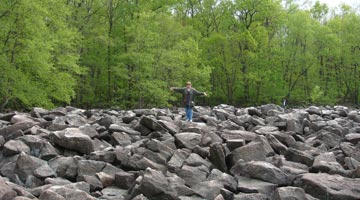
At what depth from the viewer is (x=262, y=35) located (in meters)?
54.2

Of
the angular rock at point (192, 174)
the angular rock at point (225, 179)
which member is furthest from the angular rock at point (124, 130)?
the angular rock at point (225, 179)

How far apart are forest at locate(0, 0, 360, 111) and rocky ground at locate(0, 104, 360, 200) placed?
17.9 meters

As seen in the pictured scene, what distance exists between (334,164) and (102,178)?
5265 mm

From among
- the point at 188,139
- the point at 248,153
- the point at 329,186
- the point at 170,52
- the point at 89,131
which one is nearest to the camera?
the point at 329,186

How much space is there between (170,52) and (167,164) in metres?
32.5

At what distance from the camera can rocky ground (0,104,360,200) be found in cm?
820

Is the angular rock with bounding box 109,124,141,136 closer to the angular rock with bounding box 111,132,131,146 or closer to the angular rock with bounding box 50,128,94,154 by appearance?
the angular rock with bounding box 111,132,131,146

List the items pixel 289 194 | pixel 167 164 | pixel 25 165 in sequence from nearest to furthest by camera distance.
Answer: pixel 289 194
pixel 25 165
pixel 167 164

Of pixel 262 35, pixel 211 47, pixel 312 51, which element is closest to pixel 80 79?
pixel 211 47

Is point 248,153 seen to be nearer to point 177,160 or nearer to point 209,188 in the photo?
point 177,160

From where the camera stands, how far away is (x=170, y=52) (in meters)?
42.0

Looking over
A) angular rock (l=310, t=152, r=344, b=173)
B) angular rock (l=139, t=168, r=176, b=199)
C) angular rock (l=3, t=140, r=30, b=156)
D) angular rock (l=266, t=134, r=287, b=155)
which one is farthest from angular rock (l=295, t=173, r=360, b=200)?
angular rock (l=3, t=140, r=30, b=156)

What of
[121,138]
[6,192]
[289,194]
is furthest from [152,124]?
[6,192]

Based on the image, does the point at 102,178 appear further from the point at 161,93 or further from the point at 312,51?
the point at 312,51
